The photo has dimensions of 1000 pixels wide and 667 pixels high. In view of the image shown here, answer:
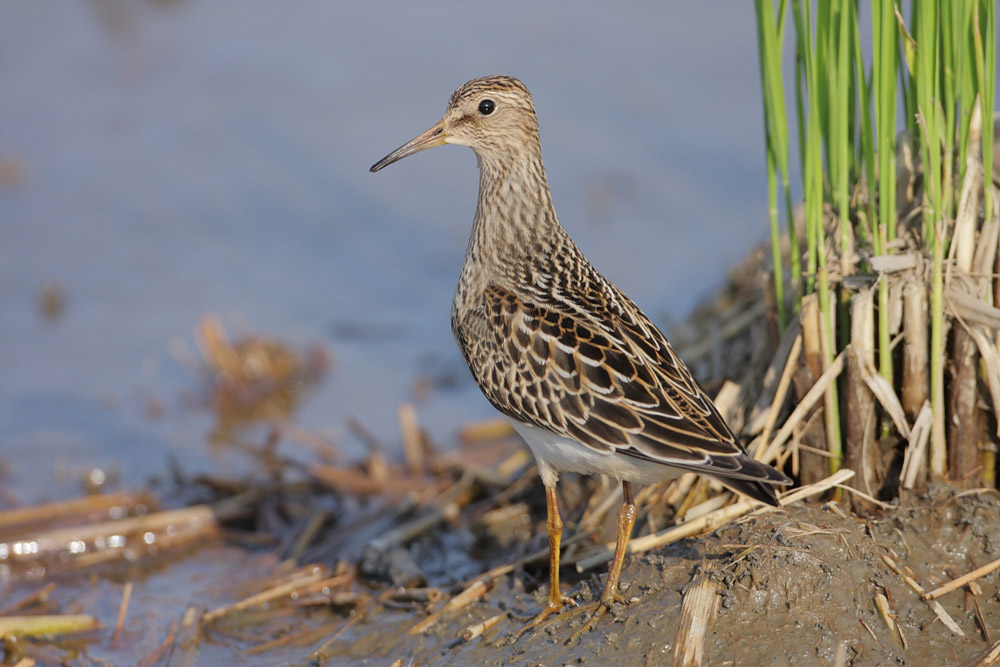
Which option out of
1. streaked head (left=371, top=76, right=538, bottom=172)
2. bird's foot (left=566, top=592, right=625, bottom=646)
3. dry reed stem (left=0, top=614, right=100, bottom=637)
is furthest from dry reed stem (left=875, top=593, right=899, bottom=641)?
dry reed stem (left=0, top=614, right=100, bottom=637)

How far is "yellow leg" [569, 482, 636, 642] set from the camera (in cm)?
443

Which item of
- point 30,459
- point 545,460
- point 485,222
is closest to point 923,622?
point 545,460

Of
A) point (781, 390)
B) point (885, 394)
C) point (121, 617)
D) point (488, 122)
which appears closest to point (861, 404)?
point (885, 394)

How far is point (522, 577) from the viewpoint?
5.38 metres

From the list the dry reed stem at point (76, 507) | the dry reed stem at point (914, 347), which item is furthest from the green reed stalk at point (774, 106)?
the dry reed stem at point (76, 507)

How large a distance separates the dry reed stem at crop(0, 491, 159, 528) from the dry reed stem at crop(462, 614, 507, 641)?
2.77m

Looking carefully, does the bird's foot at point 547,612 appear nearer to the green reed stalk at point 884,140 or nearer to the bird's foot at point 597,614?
the bird's foot at point 597,614

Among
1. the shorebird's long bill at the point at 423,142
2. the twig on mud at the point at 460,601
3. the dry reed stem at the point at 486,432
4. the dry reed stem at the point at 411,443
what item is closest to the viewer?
the twig on mud at the point at 460,601

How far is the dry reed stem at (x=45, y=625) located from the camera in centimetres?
524

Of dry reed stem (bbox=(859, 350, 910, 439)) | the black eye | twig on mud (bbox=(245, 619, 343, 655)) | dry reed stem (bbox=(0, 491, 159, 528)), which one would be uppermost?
the black eye

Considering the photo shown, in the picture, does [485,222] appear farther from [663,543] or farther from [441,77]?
[441,77]

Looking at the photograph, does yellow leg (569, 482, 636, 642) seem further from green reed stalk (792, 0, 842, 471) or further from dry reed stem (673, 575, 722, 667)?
green reed stalk (792, 0, 842, 471)

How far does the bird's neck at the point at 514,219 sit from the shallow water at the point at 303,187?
2.69 meters

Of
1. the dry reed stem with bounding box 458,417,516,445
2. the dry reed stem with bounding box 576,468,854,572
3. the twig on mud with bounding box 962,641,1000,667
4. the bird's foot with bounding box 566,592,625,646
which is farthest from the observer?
the dry reed stem with bounding box 458,417,516,445
